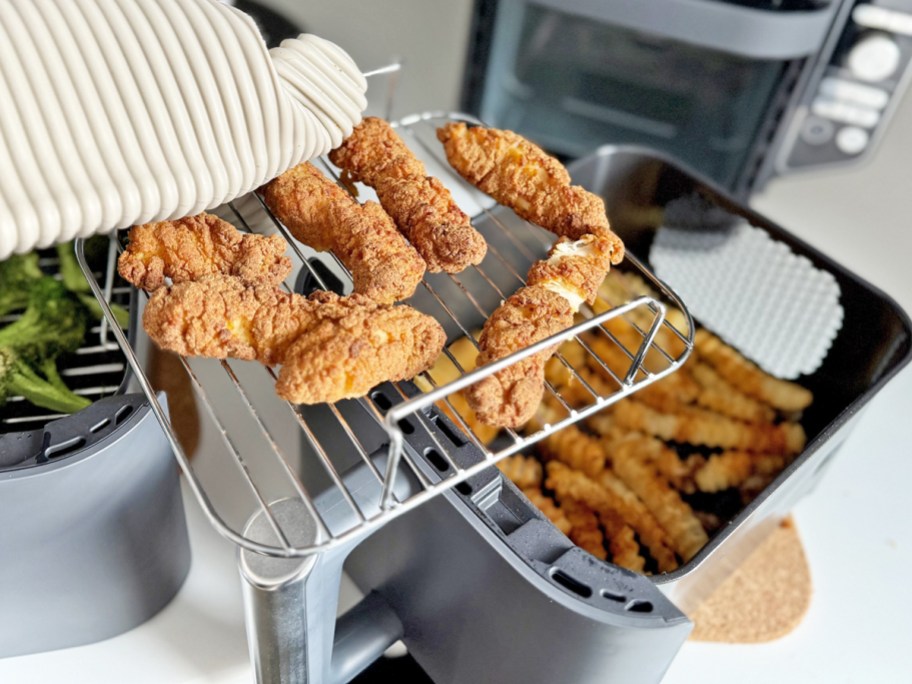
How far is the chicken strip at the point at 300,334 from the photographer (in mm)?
549

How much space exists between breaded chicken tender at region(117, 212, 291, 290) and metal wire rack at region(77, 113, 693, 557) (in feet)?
0.13

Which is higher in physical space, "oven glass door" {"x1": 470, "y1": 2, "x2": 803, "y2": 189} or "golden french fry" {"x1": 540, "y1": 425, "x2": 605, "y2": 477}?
"oven glass door" {"x1": 470, "y1": 2, "x2": 803, "y2": 189}

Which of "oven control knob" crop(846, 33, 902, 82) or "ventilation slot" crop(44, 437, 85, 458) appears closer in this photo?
"ventilation slot" crop(44, 437, 85, 458)

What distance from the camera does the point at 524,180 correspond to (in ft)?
2.46

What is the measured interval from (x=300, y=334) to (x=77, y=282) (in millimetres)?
361

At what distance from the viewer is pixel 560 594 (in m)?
0.55

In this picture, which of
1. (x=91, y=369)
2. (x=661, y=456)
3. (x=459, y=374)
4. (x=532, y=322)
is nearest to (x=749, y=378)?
(x=661, y=456)

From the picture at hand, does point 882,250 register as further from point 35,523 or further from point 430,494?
point 35,523

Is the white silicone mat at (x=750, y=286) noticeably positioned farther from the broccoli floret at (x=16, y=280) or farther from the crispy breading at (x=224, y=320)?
the broccoli floret at (x=16, y=280)

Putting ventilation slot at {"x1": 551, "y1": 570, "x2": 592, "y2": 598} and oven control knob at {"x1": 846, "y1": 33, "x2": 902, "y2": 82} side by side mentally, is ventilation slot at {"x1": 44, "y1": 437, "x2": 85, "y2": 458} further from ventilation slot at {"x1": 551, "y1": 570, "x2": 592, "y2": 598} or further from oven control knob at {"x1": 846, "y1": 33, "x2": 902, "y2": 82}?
oven control knob at {"x1": 846, "y1": 33, "x2": 902, "y2": 82}

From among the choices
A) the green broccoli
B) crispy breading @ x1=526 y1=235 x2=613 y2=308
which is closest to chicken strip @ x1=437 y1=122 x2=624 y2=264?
crispy breading @ x1=526 y1=235 x2=613 y2=308

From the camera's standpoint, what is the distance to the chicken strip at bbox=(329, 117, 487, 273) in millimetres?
667

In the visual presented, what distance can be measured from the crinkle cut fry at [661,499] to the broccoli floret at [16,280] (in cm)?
67

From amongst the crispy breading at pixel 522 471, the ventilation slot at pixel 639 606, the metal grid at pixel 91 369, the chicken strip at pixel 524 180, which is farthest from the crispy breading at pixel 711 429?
the metal grid at pixel 91 369
